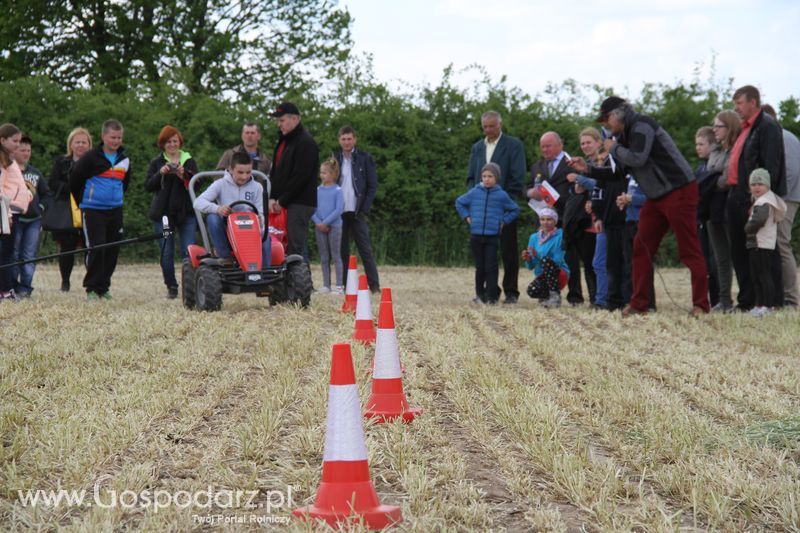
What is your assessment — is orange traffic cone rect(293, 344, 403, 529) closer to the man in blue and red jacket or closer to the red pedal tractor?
the red pedal tractor

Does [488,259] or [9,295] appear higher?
[488,259]

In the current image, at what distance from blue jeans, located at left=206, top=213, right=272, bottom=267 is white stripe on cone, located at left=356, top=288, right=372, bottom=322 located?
10.4 feet

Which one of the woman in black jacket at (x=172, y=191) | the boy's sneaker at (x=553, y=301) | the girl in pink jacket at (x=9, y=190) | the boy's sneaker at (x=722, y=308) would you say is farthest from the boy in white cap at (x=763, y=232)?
the girl in pink jacket at (x=9, y=190)

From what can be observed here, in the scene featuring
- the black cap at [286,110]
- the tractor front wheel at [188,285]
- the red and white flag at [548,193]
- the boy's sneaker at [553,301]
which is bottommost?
the boy's sneaker at [553,301]

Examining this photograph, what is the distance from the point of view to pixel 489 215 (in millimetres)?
11445

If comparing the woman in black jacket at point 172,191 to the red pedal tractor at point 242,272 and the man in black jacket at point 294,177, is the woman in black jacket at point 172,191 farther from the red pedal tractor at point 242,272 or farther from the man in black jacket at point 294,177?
the red pedal tractor at point 242,272

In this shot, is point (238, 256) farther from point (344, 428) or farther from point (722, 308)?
point (344, 428)

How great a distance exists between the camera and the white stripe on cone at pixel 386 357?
4.71m

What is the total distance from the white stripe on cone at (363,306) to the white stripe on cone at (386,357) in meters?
1.84

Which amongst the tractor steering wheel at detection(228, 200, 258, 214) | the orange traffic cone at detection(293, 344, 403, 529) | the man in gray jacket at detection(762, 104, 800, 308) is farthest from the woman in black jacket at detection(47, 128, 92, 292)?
the orange traffic cone at detection(293, 344, 403, 529)

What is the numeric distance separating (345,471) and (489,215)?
8428mm

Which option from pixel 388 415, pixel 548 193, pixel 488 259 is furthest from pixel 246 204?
pixel 388 415

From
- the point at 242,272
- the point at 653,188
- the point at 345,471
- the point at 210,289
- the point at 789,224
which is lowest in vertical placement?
the point at 345,471

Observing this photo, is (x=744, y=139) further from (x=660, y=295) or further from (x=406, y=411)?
(x=406, y=411)
